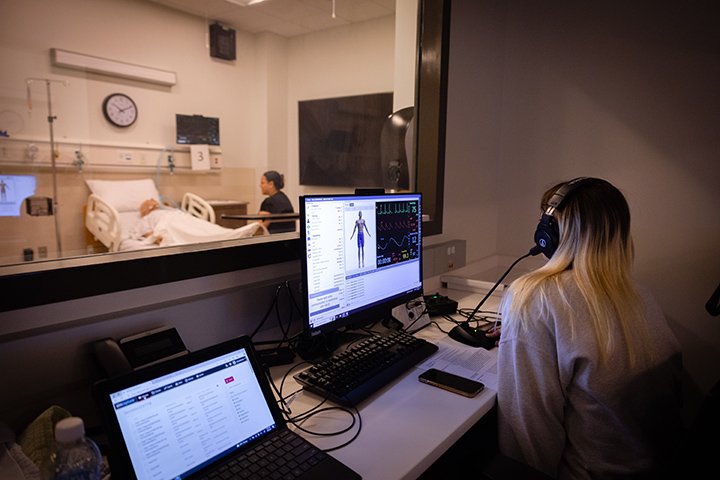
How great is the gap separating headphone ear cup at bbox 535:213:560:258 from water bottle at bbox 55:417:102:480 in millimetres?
1070

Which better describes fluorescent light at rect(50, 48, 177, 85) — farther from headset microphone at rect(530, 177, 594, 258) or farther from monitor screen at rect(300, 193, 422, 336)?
headset microphone at rect(530, 177, 594, 258)

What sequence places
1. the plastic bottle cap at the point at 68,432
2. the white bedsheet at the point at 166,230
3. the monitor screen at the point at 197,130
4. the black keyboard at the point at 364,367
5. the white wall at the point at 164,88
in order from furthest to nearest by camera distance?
1. the monitor screen at the point at 197,130
2. the white wall at the point at 164,88
3. the white bedsheet at the point at 166,230
4. the black keyboard at the point at 364,367
5. the plastic bottle cap at the point at 68,432

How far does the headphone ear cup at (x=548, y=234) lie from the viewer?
46.7 inches

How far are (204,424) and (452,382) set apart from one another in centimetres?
60

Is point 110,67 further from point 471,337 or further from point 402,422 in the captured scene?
point 402,422

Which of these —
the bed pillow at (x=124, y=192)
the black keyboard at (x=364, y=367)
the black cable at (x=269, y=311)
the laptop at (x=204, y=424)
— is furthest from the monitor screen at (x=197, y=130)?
the laptop at (x=204, y=424)

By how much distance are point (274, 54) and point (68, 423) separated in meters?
5.86

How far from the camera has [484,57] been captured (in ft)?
7.86

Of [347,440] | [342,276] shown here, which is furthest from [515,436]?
[342,276]

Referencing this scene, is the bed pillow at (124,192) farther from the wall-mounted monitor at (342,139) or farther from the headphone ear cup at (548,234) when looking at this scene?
the headphone ear cup at (548,234)

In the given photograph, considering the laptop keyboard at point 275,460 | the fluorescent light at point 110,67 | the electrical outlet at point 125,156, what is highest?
the fluorescent light at point 110,67

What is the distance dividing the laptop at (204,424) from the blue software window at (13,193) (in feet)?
9.91

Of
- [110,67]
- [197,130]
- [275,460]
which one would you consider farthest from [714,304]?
[110,67]

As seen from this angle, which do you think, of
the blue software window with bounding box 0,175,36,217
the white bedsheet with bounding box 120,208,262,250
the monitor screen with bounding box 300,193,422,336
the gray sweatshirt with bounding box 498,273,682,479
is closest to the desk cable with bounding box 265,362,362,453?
the monitor screen with bounding box 300,193,422,336
